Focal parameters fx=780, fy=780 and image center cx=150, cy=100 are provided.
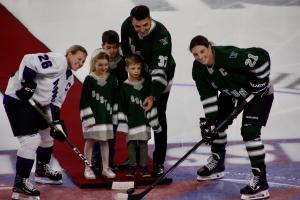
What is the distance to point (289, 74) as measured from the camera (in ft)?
21.3

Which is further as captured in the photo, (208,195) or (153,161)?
(153,161)

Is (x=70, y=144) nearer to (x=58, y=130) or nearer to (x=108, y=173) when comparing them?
(x=58, y=130)

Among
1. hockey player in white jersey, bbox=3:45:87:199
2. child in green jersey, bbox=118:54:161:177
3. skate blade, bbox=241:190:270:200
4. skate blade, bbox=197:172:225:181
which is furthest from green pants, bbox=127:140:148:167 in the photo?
skate blade, bbox=241:190:270:200

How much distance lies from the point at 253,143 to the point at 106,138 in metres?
0.90

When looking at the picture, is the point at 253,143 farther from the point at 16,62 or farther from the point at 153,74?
the point at 16,62

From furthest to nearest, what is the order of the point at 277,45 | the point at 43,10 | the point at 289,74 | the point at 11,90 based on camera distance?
the point at 43,10 < the point at 277,45 < the point at 289,74 < the point at 11,90

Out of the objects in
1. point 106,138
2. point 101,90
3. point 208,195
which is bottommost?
point 208,195

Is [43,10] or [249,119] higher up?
[43,10]

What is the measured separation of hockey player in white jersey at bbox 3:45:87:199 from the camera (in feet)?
14.5

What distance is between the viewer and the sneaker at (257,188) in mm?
4488

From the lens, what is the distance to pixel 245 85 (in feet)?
15.1

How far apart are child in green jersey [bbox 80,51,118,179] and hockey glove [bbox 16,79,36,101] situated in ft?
1.41

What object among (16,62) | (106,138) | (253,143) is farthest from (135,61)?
(16,62)

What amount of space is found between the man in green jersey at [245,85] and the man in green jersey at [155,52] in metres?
0.22
